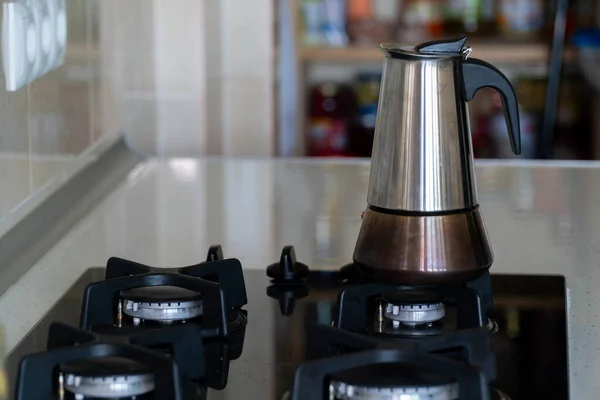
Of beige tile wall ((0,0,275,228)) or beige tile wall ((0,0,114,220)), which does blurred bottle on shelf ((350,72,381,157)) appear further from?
beige tile wall ((0,0,114,220))

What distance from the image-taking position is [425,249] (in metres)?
0.73

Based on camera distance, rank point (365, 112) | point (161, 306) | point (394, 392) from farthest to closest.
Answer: point (365, 112), point (161, 306), point (394, 392)

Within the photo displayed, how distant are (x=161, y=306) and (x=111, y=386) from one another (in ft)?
0.49

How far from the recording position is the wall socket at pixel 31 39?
2.94 feet

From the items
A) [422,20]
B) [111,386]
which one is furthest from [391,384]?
[422,20]

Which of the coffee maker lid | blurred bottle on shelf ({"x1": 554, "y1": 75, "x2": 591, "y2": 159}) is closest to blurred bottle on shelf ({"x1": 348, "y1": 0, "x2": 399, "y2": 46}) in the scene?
blurred bottle on shelf ({"x1": 554, "y1": 75, "x2": 591, "y2": 159})

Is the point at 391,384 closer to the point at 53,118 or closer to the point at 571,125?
the point at 53,118

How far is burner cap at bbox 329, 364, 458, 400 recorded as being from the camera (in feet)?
1.77

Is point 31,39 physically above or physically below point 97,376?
above

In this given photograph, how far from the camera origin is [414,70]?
2.42 ft

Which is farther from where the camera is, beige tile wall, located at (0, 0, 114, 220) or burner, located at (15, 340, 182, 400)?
beige tile wall, located at (0, 0, 114, 220)

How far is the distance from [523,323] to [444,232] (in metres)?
0.09

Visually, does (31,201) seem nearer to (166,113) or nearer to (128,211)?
(128,211)

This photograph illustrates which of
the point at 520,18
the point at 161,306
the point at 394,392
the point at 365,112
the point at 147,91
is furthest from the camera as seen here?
the point at 365,112
